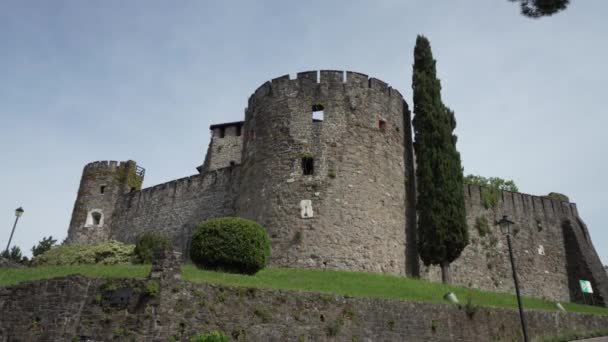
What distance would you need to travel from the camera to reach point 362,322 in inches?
562

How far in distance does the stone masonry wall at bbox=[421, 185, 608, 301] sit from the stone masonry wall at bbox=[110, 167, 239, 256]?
12139 mm

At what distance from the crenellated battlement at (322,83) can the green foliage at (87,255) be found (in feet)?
34.4

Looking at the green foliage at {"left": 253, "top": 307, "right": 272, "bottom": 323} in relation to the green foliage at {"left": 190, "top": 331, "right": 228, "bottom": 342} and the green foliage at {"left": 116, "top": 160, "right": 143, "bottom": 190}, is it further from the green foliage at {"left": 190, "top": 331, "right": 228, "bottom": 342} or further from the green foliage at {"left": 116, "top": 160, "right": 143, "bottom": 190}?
the green foliage at {"left": 116, "top": 160, "right": 143, "bottom": 190}

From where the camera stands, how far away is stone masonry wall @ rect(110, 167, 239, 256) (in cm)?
2869

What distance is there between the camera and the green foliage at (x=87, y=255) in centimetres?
2450

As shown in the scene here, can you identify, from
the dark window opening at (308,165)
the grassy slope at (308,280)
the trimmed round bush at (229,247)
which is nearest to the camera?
the grassy slope at (308,280)

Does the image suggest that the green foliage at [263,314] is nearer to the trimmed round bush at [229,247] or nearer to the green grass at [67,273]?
the green grass at [67,273]

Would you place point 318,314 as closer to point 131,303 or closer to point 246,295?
point 246,295

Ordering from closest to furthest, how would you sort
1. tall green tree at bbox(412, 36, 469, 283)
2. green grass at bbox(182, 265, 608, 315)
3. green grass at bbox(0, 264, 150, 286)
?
green grass at bbox(0, 264, 150, 286) → green grass at bbox(182, 265, 608, 315) → tall green tree at bbox(412, 36, 469, 283)

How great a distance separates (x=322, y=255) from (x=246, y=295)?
7.13m

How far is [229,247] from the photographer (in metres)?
17.1

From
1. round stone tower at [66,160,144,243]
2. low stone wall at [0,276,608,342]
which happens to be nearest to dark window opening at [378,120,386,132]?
low stone wall at [0,276,608,342]

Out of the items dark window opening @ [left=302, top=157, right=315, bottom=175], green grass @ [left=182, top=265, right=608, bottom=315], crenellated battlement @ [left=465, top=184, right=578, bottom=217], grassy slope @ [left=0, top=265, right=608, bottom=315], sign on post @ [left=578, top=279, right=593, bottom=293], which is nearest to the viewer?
grassy slope @ [left=0, top=265, right=608, bottom=315]

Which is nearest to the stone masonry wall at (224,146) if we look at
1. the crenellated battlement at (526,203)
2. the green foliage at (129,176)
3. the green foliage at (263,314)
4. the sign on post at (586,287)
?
the green foliage at (129,176)
